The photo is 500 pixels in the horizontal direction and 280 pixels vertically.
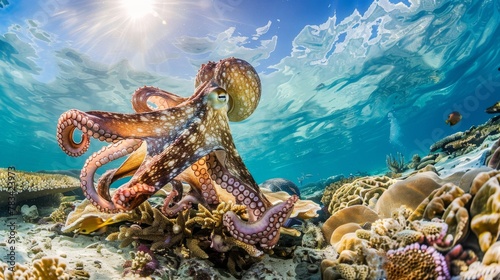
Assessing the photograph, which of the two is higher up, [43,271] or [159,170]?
[159,170]

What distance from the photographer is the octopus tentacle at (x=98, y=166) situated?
2.53 meters

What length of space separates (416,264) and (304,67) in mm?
19449

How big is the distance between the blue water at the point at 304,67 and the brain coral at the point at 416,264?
15.7 m

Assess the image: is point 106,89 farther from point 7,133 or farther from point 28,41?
point 7,133

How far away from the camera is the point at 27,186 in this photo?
604 cm

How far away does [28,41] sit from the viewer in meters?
18.0

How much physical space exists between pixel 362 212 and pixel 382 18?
668 inches

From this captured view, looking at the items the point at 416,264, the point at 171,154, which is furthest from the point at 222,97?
the point at 416,264

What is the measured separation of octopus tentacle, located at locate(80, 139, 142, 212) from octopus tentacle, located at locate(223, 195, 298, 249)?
1105 millimetres

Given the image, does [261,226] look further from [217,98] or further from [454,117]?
[454,117]

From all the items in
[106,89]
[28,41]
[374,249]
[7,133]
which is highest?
[7,133]

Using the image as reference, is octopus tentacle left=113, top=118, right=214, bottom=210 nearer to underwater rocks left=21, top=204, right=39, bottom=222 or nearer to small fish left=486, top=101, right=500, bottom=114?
underwater rocks left=21, top=204, right=39, bottom=222

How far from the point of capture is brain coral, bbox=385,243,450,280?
2618 mm

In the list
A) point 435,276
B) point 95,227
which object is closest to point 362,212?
point 435,276
